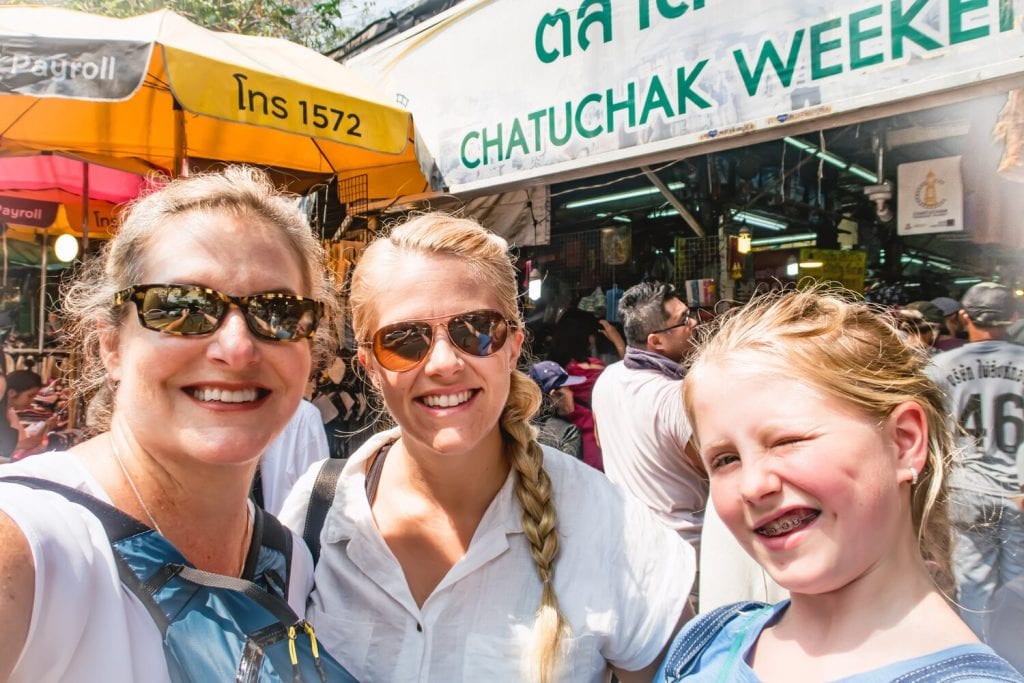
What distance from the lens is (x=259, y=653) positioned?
1192 millimetres

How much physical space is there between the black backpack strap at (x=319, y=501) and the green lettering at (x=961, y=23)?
9.66 feet

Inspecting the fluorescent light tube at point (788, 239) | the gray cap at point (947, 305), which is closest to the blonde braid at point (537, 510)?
the gray cap at point (947, 305)

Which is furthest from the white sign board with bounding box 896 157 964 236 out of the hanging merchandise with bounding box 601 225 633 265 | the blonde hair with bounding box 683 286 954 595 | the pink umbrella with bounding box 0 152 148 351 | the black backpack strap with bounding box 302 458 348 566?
the pink umbrella with bounding box 0 152 148 351

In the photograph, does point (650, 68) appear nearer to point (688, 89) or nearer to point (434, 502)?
point (688, 89)

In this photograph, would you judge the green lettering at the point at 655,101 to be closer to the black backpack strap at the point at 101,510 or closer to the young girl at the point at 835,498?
the young girl at the point at 835,498

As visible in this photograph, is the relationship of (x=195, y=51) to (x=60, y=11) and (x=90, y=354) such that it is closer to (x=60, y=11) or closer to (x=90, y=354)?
(x=60, y=11)

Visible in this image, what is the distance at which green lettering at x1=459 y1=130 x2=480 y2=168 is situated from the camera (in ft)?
15.8

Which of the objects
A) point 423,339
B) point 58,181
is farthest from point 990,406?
point 58,181

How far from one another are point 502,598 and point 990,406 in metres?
3.03

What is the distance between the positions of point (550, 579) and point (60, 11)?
13.0 feet

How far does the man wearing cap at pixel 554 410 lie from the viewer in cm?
426

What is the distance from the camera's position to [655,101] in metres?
3.85

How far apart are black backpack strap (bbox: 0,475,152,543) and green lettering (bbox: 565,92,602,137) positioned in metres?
3.59

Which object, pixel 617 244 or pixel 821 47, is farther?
pixel 617 244
